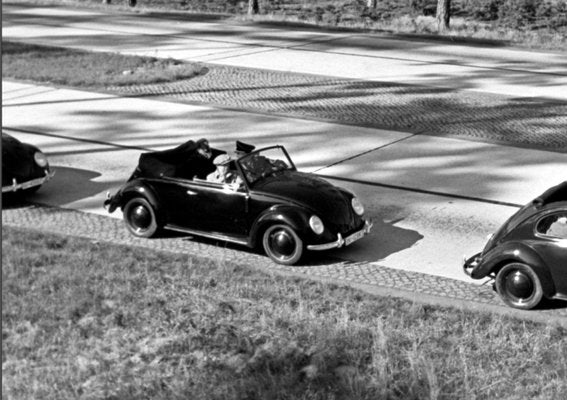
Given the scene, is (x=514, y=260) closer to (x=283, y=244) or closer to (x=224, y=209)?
(x=283, y=244)

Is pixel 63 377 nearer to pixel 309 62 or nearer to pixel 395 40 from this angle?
pixel 309 62

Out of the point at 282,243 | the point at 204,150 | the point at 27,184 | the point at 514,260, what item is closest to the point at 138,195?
the point at 204,150

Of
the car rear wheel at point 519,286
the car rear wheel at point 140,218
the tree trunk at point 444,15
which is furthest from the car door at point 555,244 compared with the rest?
the tree trunk at point 444,15

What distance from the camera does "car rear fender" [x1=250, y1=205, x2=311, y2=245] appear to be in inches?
446

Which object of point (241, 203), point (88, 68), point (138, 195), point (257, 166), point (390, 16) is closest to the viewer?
point (241, 203)

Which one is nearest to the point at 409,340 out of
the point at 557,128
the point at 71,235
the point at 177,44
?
the point at 71,235

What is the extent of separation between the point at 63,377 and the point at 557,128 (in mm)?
12476

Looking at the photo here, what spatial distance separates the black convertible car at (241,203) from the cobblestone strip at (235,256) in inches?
7.7

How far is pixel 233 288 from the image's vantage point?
10398 millimetres

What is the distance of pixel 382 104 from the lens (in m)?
20.1

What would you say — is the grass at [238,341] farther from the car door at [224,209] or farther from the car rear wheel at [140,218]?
the car rear wheel at [140,218]

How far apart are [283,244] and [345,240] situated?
696mm

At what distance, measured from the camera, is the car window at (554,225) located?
10242 millimetres

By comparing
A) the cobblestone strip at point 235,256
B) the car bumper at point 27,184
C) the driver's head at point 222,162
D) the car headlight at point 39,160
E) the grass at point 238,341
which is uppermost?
the driver's head at point 222,162
